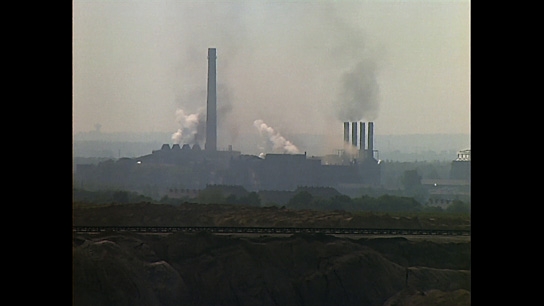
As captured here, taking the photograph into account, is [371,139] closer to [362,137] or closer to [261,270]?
[362,137]

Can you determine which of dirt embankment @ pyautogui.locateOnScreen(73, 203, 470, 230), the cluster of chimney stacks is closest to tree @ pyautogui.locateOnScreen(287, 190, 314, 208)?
dirt embankment @ pyautogui.locateOnScreen(73, 203, 470, 230)

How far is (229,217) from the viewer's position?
6762 mm

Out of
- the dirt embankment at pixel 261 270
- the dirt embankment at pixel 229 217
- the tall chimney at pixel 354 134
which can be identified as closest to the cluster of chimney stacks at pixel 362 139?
the tall chimney at pixel 354 134

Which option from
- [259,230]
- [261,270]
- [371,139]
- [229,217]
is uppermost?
[371,139]

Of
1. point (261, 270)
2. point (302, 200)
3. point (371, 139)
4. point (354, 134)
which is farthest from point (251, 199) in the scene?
point (371, 139)

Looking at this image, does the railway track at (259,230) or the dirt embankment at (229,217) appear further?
the railway track at (259,230)

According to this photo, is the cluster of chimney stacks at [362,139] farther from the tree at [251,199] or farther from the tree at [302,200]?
the tree at [251,199]

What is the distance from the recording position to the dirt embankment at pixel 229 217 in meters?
6.61

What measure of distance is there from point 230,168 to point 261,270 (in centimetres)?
122

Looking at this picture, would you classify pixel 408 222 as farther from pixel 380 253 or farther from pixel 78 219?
pixel 78 219

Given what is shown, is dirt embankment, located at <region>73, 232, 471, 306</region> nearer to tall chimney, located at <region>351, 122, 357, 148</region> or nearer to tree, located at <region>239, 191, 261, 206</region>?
tree, located at <region>239, 191, 261, 206</region>

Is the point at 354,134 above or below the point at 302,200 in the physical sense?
above

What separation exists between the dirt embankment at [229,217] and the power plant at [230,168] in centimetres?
23

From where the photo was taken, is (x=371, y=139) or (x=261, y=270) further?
(x=261, y=270)
